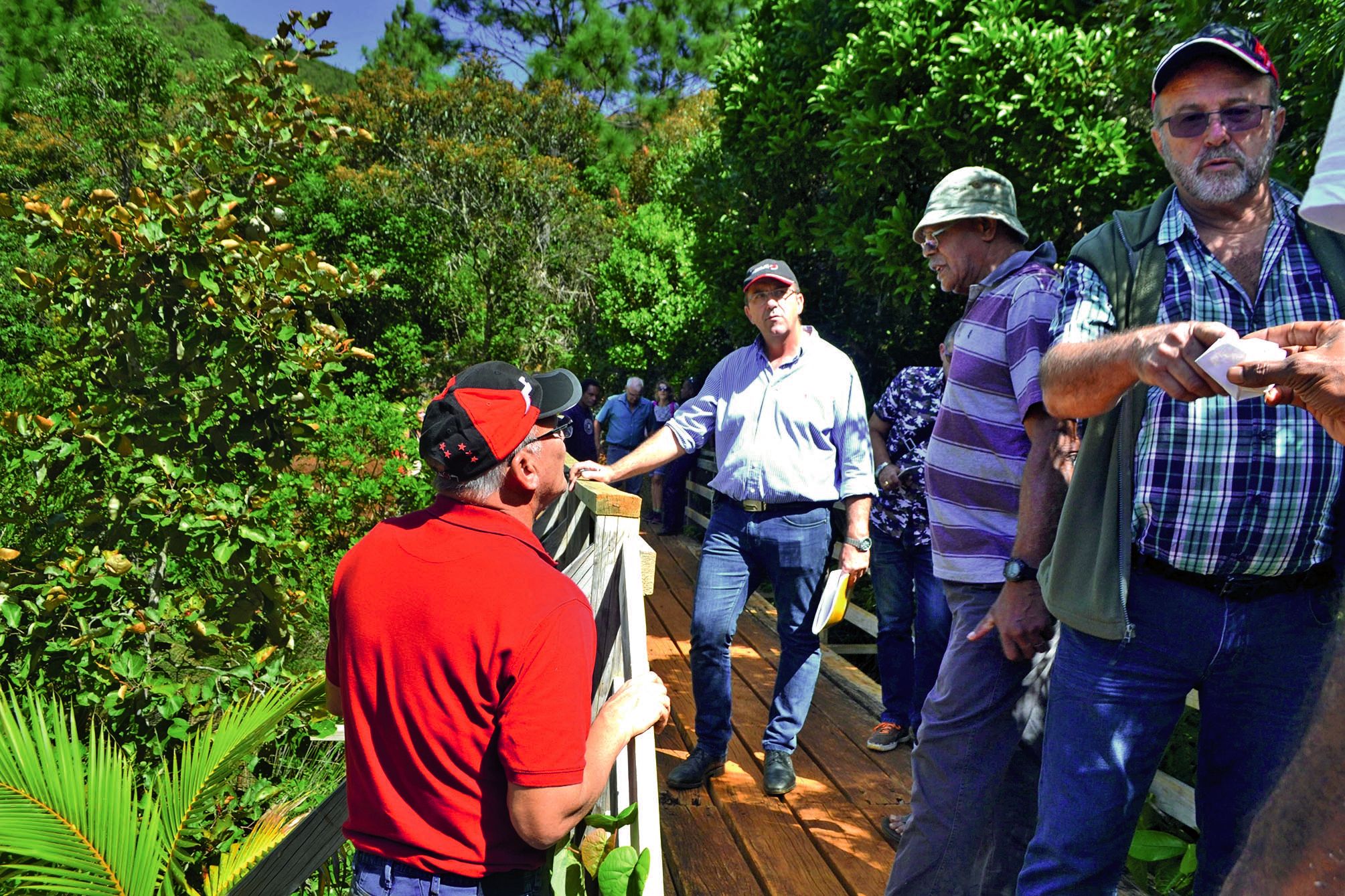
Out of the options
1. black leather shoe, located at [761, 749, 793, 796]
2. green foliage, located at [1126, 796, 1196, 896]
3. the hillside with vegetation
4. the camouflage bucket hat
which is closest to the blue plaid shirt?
the camouflage bucket hat

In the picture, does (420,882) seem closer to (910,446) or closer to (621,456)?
(910,446)

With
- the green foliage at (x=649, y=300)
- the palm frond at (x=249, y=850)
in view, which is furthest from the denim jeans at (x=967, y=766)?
the green foliage at (x=649, y=300)

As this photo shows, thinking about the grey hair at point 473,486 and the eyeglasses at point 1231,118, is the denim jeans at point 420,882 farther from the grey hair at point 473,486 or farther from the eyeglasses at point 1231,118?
the eyeglasses at point 1231,118

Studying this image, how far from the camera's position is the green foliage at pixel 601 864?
1975 millimetres

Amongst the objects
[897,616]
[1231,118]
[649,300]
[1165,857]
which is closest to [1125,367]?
[1231,118]

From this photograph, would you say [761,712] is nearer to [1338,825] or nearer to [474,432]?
[474,432]

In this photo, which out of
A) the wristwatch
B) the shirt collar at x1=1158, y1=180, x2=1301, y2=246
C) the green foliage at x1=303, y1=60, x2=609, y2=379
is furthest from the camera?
the green foliage at x1=303, y1=60, x2=609, y2=379

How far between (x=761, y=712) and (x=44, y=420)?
3405 millimetres

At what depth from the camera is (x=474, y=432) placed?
2068 mm

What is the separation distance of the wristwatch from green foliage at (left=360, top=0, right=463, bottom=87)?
34.2 meters

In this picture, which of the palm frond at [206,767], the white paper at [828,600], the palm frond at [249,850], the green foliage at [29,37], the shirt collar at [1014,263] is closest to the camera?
the shirt collar at [1014,263]

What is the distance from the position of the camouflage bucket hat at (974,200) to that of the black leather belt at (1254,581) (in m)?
1.16

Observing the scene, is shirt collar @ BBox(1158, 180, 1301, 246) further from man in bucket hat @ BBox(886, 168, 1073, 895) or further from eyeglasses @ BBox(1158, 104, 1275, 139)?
man in bucket hat @ BBox(886, 168, 1073, 895)

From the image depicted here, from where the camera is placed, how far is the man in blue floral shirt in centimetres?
436
